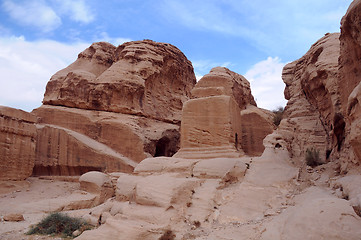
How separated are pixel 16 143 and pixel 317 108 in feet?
44.1

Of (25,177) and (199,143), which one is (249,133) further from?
(25,177)

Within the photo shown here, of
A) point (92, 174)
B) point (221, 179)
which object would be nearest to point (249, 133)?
point (221, 179)

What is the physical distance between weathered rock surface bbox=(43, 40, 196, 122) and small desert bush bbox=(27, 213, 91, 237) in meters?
12.6

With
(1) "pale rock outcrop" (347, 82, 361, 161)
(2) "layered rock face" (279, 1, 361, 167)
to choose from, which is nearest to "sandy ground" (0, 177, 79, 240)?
(1) "pale rock outcrop" (347, 82, 361, 161)

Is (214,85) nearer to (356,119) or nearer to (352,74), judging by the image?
(352,74)

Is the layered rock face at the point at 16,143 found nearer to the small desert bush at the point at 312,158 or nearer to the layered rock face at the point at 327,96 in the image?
the layered rock face at the point at 327,96

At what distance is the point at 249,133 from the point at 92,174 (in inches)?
305

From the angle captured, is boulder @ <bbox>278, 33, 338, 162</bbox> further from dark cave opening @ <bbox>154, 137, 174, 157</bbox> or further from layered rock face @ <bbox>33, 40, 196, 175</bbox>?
dark cave opening @ <bbox>154, 137, 174, 157</bbox>

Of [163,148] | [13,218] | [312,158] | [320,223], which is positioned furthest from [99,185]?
[320,223]

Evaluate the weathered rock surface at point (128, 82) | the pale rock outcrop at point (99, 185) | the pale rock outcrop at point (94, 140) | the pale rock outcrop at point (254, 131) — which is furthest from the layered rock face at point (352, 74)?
the weathered rock surface at point (128, 82)

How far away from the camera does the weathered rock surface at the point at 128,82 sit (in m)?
20.8

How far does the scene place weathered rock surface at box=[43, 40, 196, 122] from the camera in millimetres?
20781

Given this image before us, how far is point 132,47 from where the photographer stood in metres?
23.1

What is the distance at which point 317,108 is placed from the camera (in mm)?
10586
